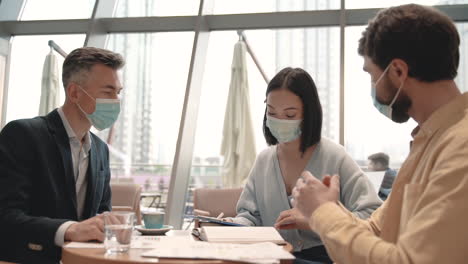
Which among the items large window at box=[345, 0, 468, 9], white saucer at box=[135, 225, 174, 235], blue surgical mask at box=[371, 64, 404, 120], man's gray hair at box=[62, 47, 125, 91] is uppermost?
large window at box=[345, 0, 468, 9]

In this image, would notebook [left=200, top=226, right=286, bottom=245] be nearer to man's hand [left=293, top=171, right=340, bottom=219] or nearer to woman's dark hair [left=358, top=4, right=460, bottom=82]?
man's hand [left=293, top=171, right=340, bottom=219]

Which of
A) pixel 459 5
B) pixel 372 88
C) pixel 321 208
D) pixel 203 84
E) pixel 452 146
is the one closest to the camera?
pixel 452 146

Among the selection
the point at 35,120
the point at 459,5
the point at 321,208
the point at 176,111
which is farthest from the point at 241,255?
the point at 459,5

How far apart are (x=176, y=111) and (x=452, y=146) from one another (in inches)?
138

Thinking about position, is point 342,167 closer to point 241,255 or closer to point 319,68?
point 241,255

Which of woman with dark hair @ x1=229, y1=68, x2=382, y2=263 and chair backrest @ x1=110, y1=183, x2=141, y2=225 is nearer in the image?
woman with dark hair @ x1=229, y1=68, x2=382, y2=263

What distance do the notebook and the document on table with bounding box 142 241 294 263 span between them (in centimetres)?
5

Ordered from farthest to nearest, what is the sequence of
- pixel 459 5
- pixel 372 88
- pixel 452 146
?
pixel 459 5
pixel 372 88
pixel 452 146

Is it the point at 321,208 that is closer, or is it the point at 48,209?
the point at 321,208

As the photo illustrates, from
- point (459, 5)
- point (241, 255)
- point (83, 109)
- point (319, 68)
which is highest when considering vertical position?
point (459, 5)

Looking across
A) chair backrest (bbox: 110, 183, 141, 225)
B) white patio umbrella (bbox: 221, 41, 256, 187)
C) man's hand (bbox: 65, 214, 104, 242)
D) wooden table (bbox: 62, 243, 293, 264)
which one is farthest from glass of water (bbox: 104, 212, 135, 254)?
white patio umbrella (bbox: 221, 41, 256, 187)

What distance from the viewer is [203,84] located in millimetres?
4430

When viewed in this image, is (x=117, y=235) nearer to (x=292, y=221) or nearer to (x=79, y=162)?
(x=292, y=221)

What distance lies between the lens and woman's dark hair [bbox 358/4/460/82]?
1.10 metres
